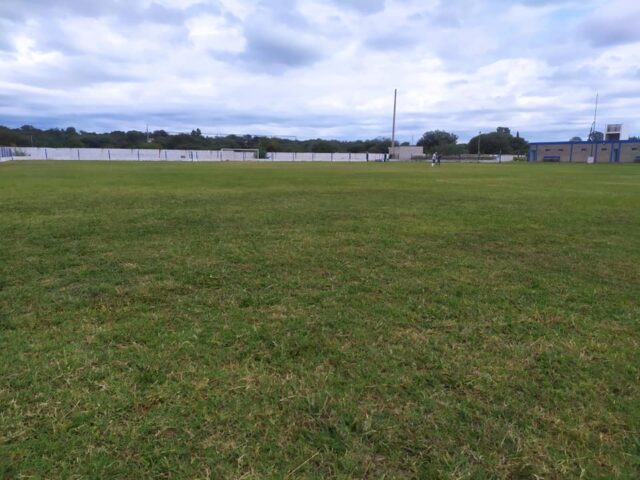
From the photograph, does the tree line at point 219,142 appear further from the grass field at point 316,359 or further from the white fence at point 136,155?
the grass field at point 316,359

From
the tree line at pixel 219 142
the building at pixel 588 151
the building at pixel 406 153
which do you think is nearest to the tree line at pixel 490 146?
the tree line at pixel 219 142

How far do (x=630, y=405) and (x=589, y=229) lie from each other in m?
6.69

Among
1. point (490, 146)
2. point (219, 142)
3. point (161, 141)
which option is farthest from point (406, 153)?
point (161, 141)

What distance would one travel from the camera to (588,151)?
82750 millimetres

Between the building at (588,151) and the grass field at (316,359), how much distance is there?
275ft

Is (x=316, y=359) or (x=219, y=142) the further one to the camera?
(x=219, y=142)

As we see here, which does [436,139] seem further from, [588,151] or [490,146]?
[588,151]

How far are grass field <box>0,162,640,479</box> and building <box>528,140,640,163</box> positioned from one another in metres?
83.8

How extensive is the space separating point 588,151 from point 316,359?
95.1m

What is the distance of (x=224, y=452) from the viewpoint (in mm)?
2305

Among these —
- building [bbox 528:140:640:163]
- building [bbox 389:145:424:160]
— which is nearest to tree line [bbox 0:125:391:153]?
building [bbox 389:145:424:160]

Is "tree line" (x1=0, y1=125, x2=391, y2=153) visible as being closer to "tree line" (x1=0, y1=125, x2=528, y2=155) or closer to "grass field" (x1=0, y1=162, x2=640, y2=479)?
"tree line" (x1=0, y1=125, x2=528, y2=155)

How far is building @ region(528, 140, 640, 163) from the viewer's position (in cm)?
7594

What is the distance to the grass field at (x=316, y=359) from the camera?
2.31 meters
